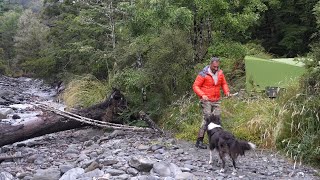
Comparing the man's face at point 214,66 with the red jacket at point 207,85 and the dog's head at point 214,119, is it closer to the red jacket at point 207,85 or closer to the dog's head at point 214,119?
the red jacket at point 207,85

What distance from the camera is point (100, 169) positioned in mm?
7547

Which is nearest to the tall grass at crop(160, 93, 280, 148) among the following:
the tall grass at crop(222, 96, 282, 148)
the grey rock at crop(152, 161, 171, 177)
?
the tall grass at crop(222, 96, 282, 148)

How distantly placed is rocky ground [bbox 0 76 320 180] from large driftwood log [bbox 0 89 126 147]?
43cm

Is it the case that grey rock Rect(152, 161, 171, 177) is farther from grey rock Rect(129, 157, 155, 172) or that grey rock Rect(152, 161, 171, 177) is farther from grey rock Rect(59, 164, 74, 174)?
grey rock Rect(59, 164, 74, 174)

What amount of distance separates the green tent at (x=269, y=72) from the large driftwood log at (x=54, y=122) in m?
3.68

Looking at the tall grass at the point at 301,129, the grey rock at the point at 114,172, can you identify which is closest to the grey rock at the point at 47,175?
the grey rock at the point at 114,172

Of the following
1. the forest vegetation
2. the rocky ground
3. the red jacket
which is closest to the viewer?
the rocky ground

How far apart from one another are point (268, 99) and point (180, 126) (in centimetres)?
223

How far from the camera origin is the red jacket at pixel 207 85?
26.0ft

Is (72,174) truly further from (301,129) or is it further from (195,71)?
(195,71)

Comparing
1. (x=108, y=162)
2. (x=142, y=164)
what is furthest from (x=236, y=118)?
(x=108, y=162)

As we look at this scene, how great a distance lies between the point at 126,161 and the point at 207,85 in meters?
2.12

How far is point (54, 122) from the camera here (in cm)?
1121

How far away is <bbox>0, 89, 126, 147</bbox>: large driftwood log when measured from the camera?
10619mm
